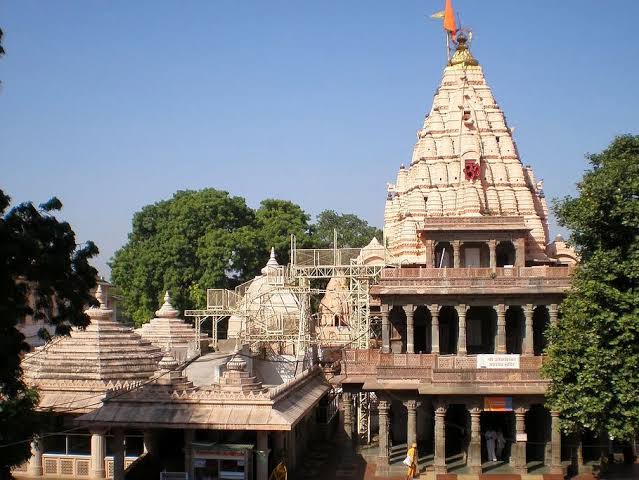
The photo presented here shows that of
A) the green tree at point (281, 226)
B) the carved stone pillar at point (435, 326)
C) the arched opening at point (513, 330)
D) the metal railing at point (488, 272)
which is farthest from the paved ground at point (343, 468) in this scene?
the green tree at point (281, 226)

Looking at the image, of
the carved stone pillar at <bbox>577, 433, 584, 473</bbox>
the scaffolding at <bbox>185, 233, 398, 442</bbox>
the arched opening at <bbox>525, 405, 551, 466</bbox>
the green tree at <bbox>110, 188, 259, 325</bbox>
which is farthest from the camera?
the green tree at <bbox>110, 188, 259, 325</bbox>

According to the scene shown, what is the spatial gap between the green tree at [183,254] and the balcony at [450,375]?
35689mm

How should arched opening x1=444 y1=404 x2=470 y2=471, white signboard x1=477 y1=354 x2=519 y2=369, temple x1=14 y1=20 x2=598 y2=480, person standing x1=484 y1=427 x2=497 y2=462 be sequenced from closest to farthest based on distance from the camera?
temple x1=14 y1=20 x2=598 y2=480 < white signboard x1=477 y1=354 x2=519 y2=369 < person standing x1=484 y1=427 x2=497 y2=462 < arched opening x1=444 y1=404 x2=470 y2=471

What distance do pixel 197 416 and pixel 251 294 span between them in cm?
2623

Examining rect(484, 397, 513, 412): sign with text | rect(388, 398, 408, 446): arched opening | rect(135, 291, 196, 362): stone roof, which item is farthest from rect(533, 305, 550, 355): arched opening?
rect(135, 291, 196, 362): stone roof

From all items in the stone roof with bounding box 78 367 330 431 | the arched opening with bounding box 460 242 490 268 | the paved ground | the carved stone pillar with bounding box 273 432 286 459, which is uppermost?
the arched opening with bounding box 460 242 490 268

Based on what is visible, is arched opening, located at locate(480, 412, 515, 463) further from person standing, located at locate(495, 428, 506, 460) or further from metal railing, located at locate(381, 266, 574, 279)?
metal railing, located at locate(381, 266, 574, 279)

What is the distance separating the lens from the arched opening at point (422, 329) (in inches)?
1410

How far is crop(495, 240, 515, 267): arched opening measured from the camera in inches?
1415

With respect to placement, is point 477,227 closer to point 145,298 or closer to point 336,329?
point 336,329

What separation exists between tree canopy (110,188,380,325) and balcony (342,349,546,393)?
34759 mm

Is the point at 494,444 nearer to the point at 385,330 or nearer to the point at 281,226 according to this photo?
the point at 385,330

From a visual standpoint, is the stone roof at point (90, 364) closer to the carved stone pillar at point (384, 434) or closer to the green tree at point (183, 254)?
the carved stone pillar at point (384, 434)

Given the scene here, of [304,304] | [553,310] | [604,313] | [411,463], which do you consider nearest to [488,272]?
[553,310]
